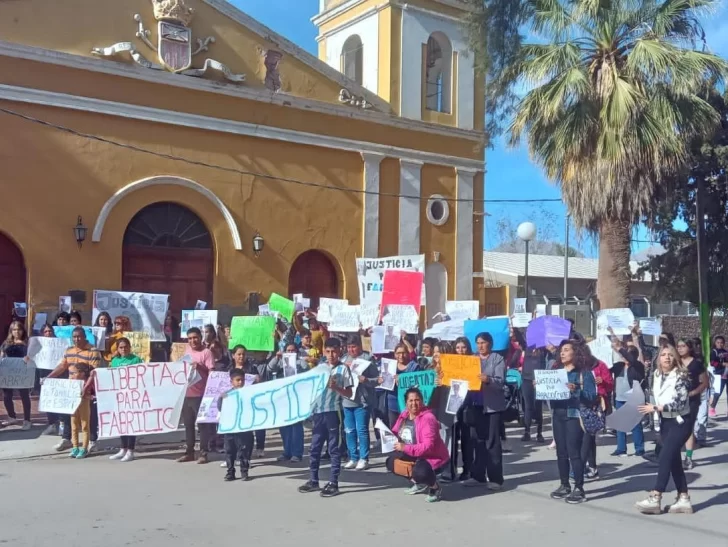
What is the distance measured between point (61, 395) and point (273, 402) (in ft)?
9.76

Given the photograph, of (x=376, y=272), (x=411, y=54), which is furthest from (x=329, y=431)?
(x=411, y=54)

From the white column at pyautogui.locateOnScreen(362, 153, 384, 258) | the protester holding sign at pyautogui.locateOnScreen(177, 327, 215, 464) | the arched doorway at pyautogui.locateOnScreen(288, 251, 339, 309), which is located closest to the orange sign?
the protester holding sign at pyautogui.locateOnScreen(177, 327, 215, 464)

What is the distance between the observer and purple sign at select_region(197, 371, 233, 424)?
31.1 ft

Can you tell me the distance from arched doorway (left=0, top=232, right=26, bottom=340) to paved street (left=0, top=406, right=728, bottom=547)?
6.32m

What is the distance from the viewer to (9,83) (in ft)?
50.6

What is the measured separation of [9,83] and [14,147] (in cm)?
119

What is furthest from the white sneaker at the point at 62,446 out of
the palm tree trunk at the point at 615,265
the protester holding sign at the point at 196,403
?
the palm tree trunk at the point at 615,265

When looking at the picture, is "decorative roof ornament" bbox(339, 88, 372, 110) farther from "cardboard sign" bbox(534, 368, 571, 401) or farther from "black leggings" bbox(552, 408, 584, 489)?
"black leggings" bbox(552, 408, 584, 489)

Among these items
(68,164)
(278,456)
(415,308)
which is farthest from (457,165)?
(278,456)

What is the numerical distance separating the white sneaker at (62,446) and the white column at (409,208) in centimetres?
1113

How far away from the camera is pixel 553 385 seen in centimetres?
801

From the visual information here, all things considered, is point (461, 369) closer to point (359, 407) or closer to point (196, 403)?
point (359, 407)

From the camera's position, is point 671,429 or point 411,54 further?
point 411,54

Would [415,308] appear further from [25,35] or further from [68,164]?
[25,35]
